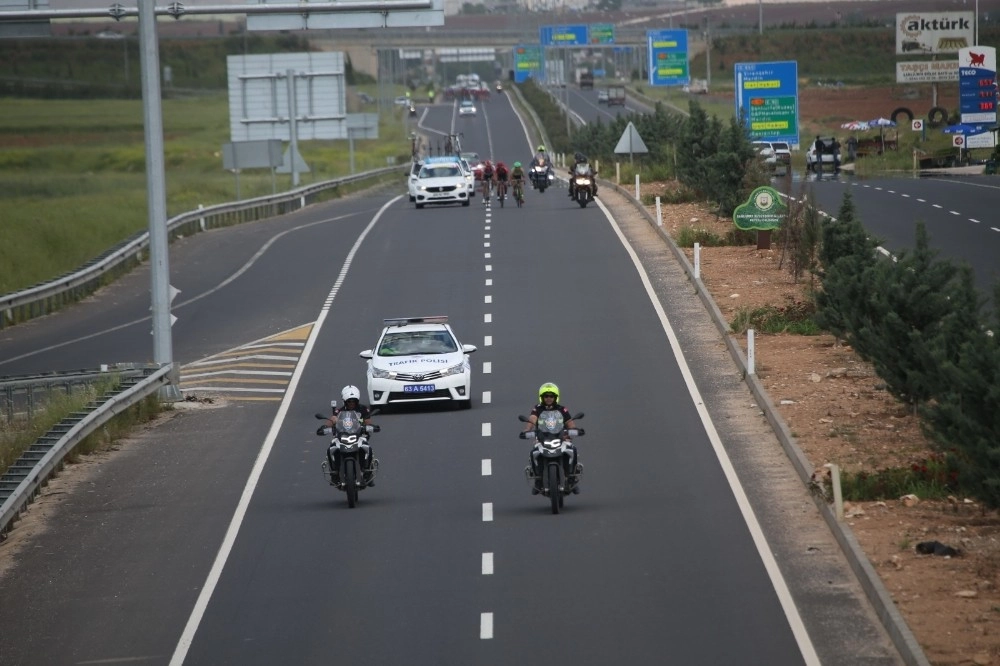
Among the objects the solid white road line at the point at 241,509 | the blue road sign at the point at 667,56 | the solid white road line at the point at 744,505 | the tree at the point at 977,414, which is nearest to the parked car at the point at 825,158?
→ the blue road sign at the point at 667,56

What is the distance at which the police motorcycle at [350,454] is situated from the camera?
20.0m

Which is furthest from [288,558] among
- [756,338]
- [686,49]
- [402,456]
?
[686,49]

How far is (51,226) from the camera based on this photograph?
56.9 meters

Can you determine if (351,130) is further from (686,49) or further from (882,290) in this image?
(882,290)

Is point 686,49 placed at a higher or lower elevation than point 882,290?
higher

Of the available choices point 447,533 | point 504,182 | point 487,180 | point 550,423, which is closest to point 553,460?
point 550,423

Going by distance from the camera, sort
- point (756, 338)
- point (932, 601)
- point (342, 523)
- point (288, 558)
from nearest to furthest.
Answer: point (932, 601), point (288, 558), point (342, 523), point (756, 338)

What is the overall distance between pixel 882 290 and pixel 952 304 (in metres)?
1.63

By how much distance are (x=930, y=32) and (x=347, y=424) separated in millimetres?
96232

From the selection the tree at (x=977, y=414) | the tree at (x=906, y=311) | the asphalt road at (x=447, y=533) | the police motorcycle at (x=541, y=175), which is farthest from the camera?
the police motorcycle at (x=541, y=175)

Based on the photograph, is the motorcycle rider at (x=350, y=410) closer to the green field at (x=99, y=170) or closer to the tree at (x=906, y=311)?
the tree at (x=906, y=311)

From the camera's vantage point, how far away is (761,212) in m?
39.8

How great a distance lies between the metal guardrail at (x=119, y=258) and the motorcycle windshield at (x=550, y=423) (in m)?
22.7

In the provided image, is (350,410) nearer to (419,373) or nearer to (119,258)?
(419,373)
